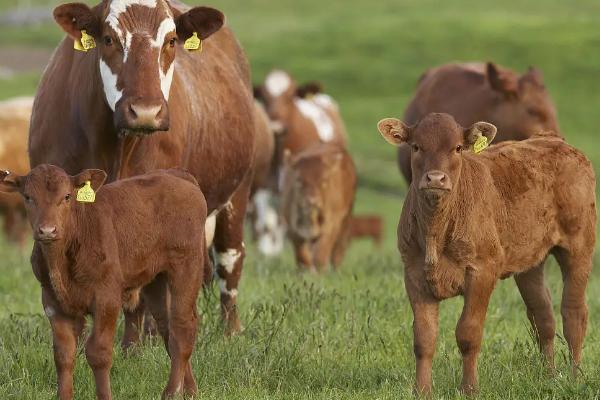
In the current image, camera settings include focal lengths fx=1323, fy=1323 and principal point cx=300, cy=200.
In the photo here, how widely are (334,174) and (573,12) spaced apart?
211 feet

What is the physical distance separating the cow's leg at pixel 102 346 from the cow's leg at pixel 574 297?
8.99ft

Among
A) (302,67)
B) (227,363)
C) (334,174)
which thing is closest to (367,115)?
(302,67)

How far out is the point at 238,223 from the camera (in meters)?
10.4

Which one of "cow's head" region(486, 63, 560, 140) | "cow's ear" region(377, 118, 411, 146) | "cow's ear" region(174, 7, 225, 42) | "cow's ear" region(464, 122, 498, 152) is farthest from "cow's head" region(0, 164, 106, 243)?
"cow's head" region(486, 63, 560, 140)

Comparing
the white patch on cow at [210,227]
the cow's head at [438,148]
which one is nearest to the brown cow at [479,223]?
the cow's head at [438,148]

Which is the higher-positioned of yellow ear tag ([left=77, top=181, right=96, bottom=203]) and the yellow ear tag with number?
the yellow ear tag with number

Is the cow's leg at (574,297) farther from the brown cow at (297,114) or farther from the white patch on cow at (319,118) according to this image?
the white patch on cow at (319,118)

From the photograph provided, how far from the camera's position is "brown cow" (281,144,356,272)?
1491 cm

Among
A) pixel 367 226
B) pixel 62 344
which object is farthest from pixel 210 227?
pixel 367 226

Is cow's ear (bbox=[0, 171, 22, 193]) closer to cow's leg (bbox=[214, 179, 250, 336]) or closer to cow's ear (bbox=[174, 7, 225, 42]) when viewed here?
cow's ear (bbox=[174, 7, 225, 42])

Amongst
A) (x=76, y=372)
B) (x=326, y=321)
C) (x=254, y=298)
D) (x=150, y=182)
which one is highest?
(x=150, y=182)

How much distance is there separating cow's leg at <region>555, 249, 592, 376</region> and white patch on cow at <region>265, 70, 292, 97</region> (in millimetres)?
14801

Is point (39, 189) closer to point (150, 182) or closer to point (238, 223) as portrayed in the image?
point (150, 182)

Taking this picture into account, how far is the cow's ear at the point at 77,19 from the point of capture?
7.75 meters
